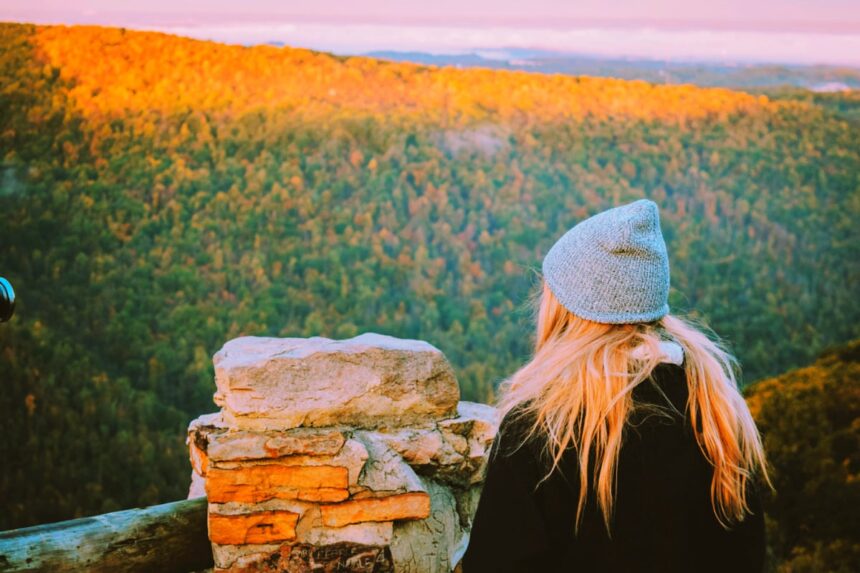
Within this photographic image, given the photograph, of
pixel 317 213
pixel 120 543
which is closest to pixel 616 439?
Answer: pixel 120 543

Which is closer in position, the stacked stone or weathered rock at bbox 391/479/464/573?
the stacked stone

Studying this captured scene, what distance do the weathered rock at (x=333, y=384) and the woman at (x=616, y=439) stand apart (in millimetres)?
1205

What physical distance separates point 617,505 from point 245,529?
146 centimetres

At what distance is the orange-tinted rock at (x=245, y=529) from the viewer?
244 centimetres

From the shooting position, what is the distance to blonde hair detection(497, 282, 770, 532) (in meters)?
1.36

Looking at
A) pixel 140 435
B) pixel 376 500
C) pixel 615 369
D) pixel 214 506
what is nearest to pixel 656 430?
pixel 615 369

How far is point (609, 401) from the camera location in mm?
1352

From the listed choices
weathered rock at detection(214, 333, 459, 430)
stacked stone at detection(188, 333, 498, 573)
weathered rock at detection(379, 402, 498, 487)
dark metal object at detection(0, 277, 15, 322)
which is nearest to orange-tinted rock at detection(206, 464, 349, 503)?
stacked stone at detection(188, 333, 498, 573)

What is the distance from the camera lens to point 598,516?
4.61 ft

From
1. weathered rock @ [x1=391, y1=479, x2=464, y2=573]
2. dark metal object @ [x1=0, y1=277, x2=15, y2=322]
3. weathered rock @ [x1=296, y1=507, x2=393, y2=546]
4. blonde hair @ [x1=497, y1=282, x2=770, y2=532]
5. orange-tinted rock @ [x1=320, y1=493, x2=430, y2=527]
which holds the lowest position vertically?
weathered rock @ [x1=391, y1=479, x2=464, y2=573]

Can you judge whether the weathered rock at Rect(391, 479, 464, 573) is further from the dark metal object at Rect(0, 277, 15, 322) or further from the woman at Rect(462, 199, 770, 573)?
the dark metal object at Rect(0, 277, 15, 322)

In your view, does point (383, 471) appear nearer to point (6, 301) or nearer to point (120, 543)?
point (120, 543)

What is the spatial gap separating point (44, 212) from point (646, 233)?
14336 millimetres

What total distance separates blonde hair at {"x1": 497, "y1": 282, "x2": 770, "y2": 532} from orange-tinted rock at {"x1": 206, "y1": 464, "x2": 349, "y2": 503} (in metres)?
1.14
